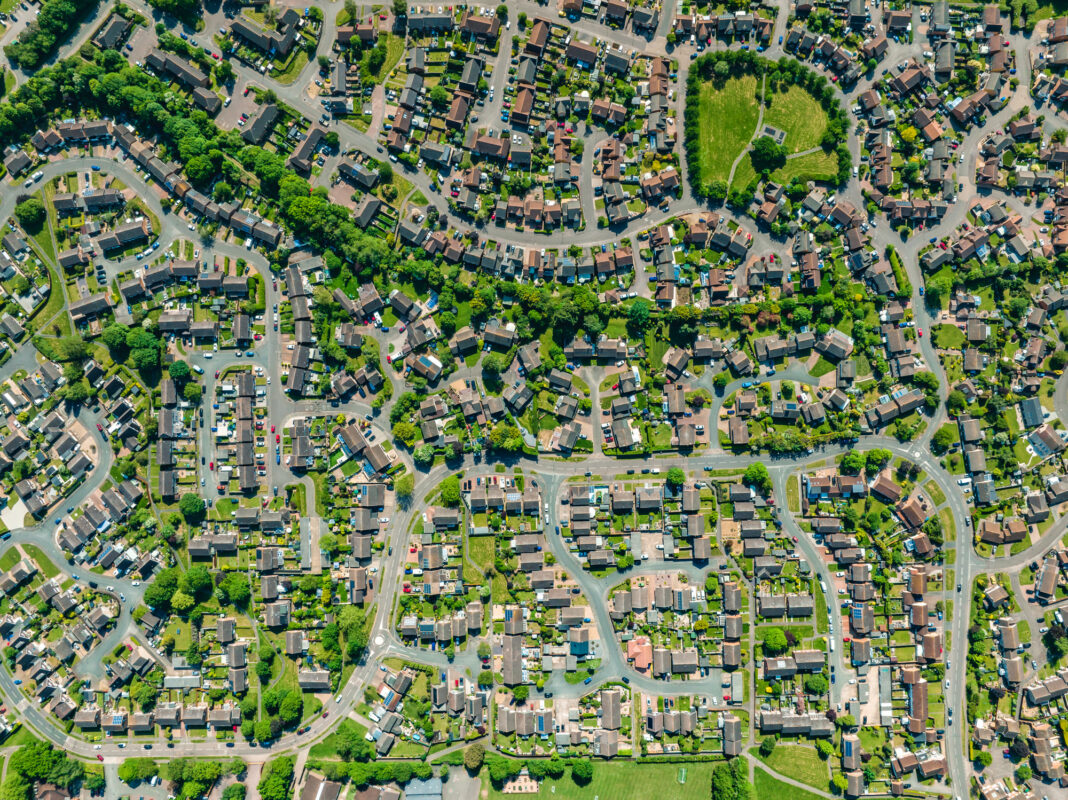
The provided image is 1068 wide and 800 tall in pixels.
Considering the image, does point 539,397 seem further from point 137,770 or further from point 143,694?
point 137,770

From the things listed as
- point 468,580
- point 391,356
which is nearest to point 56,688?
point 468,580

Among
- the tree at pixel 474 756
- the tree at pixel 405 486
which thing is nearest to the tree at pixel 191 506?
the tree at pixel 405 486

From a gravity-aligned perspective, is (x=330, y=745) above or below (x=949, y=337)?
below

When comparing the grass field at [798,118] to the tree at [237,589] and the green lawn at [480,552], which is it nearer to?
the green lawn at [480,552]

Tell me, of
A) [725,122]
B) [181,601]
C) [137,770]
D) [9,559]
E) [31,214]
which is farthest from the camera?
[725,122]

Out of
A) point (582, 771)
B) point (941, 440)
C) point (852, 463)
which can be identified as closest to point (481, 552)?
point (582, 771)

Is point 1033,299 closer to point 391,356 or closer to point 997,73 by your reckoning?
point 997,73

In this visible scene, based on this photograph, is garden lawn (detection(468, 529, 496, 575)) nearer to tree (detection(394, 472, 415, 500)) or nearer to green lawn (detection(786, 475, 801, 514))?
tree (detection(394, 472, 415, 500))
